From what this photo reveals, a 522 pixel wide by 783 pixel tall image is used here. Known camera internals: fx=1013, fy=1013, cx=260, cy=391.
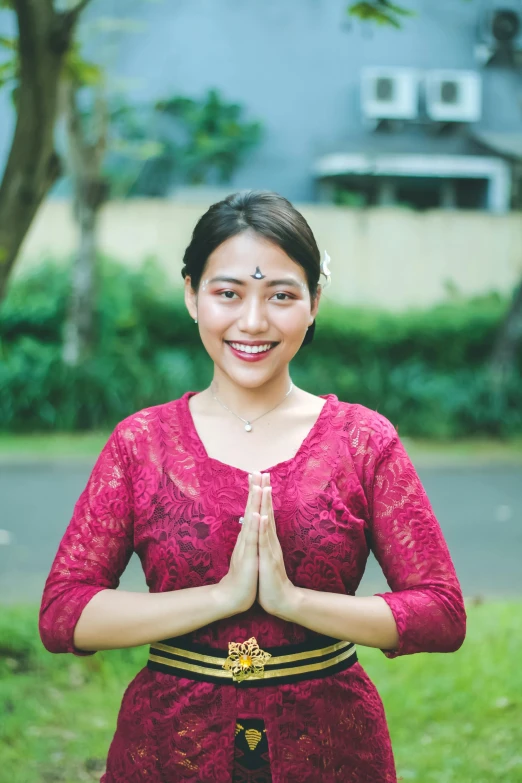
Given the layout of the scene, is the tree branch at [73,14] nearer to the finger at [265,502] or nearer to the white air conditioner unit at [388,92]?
the finger at [265,502]

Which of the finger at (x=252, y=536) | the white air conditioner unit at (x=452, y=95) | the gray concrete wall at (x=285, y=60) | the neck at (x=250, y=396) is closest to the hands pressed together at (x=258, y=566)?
the finger at (x=252, y=536)

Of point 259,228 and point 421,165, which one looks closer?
point 259,228

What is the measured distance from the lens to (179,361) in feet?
38.0

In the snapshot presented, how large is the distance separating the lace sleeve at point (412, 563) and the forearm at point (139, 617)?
1.07 ft

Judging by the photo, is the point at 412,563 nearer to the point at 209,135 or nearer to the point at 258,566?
the point at 258,566

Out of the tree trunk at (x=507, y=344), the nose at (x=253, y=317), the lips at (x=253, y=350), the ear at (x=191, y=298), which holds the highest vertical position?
the tree trunk at (x=507, y=344)

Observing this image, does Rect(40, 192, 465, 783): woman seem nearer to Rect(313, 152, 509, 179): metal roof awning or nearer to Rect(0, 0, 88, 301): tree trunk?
Rect(0, 0, 88, 301): tree trunk

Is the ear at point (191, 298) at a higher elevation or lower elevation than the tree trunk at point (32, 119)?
lower

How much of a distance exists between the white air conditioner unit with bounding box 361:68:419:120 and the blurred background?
0.05 metres

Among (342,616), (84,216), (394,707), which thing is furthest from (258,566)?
(84,216)

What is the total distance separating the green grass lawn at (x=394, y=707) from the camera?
370cm

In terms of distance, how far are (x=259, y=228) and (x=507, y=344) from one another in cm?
1001

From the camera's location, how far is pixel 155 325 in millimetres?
12156

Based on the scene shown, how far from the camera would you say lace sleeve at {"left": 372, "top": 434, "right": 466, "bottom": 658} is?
178cm
